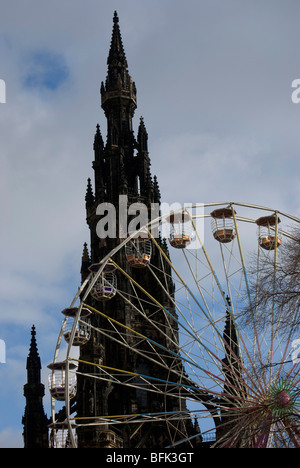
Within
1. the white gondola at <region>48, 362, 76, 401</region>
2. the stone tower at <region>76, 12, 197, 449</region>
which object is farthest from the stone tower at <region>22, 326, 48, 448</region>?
the white gondola at <region>48, 362, 76, 401</region>

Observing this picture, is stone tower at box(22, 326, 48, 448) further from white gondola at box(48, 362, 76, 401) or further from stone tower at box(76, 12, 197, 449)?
white gondola at box(48, 362, 76, 401)

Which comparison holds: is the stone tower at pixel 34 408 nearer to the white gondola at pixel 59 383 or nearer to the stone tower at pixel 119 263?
the stone tower at pixel 119 263

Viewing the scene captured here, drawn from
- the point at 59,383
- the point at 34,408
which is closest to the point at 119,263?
the point at 34,408

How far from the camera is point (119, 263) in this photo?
3745 inches

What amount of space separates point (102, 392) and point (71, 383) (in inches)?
1157

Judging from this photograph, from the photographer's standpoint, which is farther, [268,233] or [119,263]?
[119,263]

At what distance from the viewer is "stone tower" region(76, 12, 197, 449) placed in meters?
86.5

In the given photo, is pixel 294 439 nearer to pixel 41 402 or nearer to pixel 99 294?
pixel 99 294

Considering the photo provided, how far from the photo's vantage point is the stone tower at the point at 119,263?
8650 centimetres

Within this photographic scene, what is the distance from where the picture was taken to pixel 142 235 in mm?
59969

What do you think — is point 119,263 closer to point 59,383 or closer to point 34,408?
point 34,408
